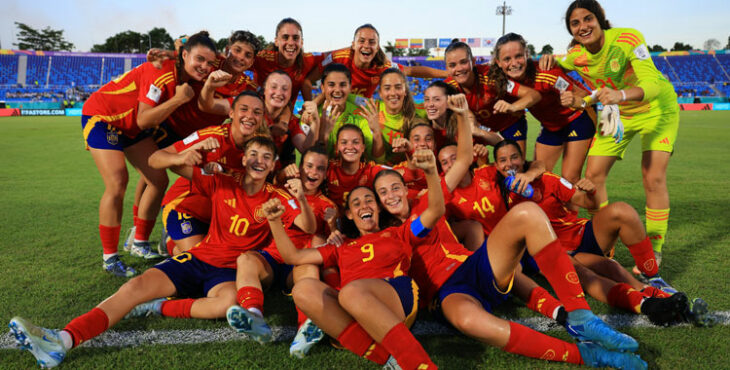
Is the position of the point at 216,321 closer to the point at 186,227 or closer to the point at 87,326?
the point at 87,326

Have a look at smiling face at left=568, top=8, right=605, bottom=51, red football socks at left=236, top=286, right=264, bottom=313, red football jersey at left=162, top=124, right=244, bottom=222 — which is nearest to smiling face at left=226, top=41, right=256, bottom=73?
red football jersey at left=162, top=124, right=244, bottom=222

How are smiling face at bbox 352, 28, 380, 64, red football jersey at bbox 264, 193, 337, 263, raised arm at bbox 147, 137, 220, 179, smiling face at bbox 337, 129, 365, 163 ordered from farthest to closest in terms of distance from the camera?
smiling face at bbox 352, 28, 380, 64
smiling face at bbox 337, 129, 365, 163
red football jersey at bbox 264, 193, 337, 263
raised arm at bbox 147, 137, 220, 179

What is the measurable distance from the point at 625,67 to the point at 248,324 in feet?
13.3

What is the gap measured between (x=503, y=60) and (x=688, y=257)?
243 centimetres

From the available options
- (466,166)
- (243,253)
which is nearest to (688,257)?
(466,166)

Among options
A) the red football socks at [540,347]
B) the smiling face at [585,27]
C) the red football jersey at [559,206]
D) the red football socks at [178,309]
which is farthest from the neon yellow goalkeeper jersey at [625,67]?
the red football socks at [178,309]

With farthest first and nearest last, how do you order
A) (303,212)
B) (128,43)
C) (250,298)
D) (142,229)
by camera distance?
(128,43), (142,229), (303,212), (250,298)

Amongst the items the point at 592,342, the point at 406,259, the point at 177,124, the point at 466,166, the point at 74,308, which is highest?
the point at 177,124

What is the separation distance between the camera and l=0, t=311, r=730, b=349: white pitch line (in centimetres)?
272

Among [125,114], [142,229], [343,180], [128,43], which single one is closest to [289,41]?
[125,114]

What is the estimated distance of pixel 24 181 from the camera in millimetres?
8789

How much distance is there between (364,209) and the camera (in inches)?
124

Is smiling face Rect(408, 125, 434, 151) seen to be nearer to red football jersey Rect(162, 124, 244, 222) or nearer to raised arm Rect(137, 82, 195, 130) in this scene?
red football jersey Rect(162, 124, 244, 222)

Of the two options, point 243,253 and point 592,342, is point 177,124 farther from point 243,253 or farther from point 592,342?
point 592,342
